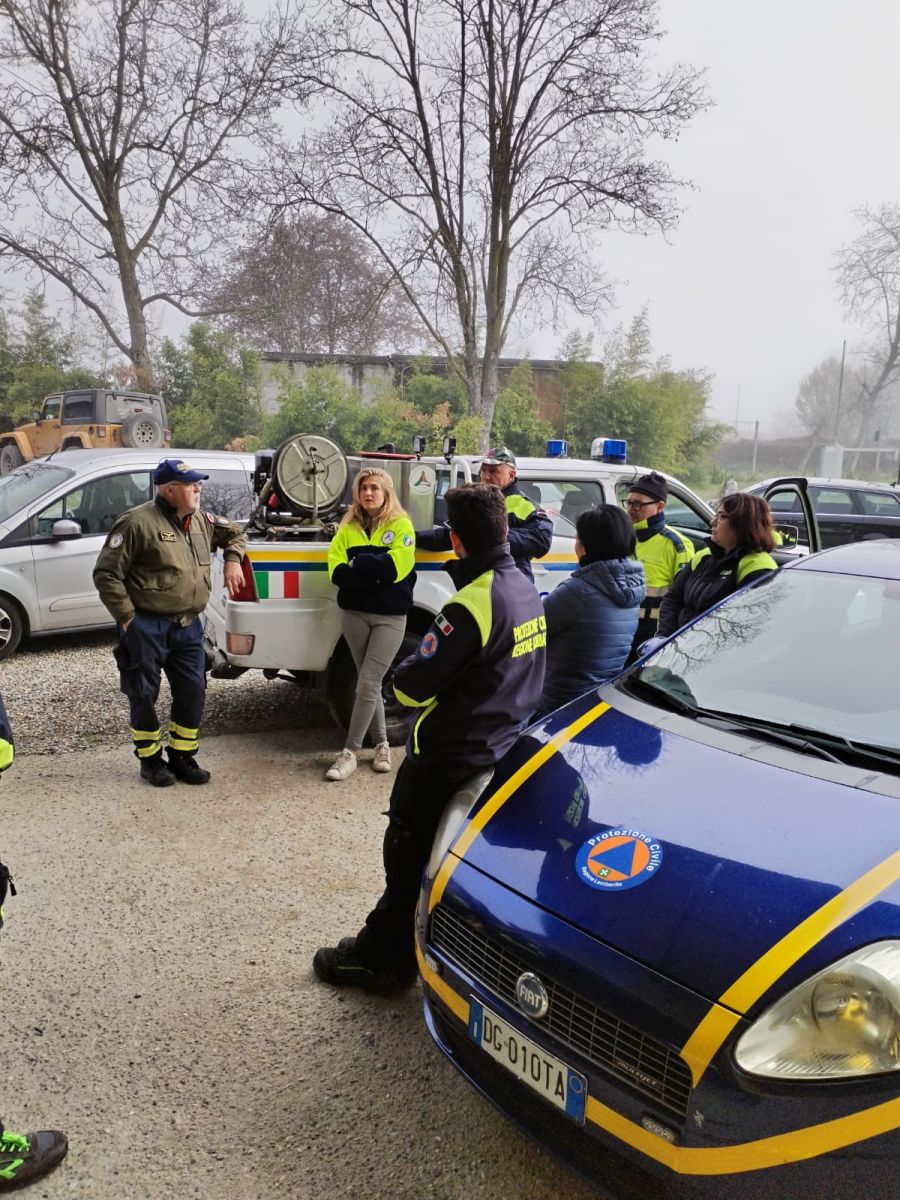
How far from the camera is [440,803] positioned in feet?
8.90

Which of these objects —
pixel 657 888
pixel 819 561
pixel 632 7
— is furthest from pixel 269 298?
pixel 657 888

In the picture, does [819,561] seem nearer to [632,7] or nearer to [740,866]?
[740,866]

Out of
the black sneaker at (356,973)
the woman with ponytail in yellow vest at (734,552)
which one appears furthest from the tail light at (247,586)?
the woman with ponytail in yellow vest at (734,552)

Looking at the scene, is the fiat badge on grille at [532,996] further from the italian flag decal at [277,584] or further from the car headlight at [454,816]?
the italian flag decal at [277,584]

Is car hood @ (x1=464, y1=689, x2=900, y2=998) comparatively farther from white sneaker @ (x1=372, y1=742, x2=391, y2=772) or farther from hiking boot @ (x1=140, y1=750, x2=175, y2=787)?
hiking boot @ (x1=140, y1=750, x2=175, y2=787)

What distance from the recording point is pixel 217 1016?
2826 millimetres

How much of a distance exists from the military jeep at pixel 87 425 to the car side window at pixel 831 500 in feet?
42.4

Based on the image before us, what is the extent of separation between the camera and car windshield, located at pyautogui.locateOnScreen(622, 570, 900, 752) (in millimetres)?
2502

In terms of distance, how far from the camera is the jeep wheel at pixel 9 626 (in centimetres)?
709

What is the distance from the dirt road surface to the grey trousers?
0.65 metres

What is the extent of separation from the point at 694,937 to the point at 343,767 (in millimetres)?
3339

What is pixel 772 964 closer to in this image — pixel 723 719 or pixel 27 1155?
pixel 723 719

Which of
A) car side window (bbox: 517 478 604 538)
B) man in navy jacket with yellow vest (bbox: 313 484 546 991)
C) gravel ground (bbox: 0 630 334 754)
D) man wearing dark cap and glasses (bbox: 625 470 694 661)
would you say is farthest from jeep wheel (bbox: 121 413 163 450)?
man in navy jacket with yellow vest (bbox: 313 484 546 991)

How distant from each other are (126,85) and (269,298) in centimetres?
632
